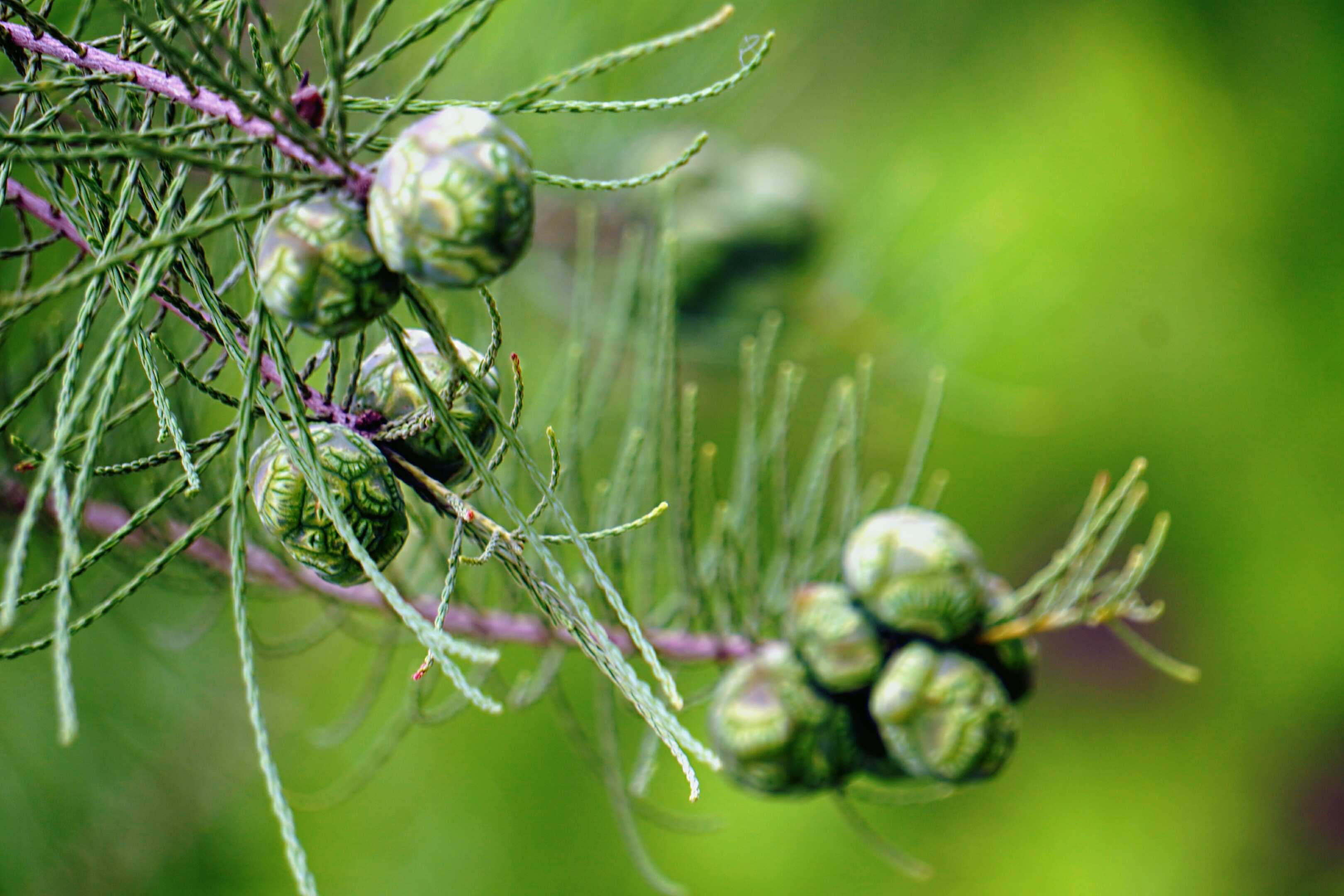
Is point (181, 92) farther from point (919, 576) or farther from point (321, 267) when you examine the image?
point (919, 576)

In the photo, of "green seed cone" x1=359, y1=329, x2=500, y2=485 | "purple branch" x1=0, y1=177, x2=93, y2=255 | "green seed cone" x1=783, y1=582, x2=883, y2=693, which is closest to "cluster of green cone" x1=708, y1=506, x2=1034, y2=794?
"green seed cone" x1=783, y1=582, x2=883, y2=693

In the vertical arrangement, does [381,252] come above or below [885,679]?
above

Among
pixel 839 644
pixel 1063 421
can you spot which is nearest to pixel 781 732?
pixel 839 644

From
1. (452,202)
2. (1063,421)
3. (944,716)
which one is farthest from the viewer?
(1063,421)

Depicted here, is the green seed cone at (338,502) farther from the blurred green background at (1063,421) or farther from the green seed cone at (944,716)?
the blurred green background at (1063,421)

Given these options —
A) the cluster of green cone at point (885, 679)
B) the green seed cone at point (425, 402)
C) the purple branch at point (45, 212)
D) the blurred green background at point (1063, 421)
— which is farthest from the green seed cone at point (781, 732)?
the blurred green background at point (1063, 421)

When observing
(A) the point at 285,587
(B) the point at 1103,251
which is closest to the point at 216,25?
(A) the point at 285,587
